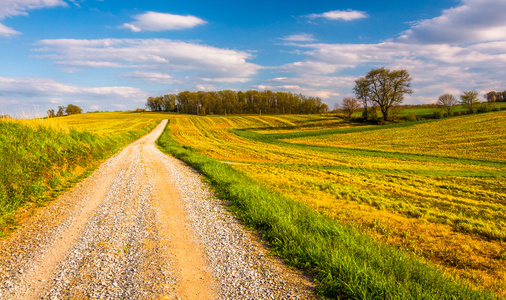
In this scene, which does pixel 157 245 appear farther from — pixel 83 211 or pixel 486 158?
pixel 486 158

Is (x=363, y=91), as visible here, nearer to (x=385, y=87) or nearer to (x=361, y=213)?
(x=385, y=87)

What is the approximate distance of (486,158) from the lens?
25984 mm

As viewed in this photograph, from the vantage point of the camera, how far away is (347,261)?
4977 millimetres

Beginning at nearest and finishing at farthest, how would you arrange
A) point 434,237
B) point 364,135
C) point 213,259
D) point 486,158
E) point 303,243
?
point 213,259 < point 303,243 < point 434,237 < point 486,158 < point 364,135

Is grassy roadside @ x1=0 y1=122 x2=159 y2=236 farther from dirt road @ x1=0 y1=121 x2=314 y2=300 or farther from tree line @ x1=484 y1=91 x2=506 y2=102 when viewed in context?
tree line @ x1=484 y1=91 x2=506 y2=102

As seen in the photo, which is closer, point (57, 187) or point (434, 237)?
point (434, 237)

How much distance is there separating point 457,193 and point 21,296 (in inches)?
770

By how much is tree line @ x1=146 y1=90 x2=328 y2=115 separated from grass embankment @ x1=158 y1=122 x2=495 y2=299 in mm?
117483

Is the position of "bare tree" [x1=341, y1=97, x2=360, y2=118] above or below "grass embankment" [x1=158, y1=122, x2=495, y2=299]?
above

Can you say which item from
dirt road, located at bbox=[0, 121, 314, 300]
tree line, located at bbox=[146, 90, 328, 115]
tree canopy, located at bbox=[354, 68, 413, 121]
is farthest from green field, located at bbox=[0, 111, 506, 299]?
tree line, located at bbox=[146, 90, 328, 115]

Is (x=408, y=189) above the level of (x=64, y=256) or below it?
below

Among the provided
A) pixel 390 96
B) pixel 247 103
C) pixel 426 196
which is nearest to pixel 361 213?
pixel 426 196

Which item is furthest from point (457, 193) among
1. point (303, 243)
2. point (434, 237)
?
point (303, 243)

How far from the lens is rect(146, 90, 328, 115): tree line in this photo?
124000mm
